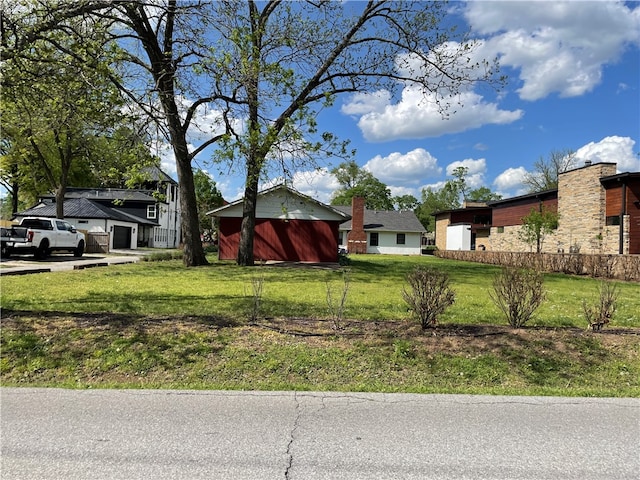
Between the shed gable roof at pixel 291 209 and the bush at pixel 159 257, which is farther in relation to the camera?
the shed gable roof at pixel 291 209

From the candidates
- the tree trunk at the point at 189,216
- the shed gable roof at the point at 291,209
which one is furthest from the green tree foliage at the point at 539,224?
the tree trunk at the point at 189,216

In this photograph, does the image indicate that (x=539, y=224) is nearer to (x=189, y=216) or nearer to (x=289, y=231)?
(x=289, y=231)

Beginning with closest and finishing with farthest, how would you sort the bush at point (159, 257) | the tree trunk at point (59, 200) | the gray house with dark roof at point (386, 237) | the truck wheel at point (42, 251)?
the truck wheel at point (42, 251) < the bush at point (159, 257) < the tree trunk at point (59, 200) < the gray house with dark roof at point (386, 237)

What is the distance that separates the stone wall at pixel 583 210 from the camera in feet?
91.8

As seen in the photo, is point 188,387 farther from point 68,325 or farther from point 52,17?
point 52,17

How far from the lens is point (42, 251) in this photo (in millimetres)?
21812

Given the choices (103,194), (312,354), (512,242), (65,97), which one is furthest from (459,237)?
(312,354)

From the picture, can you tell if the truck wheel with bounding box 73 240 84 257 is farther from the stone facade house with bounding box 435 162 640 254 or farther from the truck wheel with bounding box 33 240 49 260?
the stone facade house with bounding box 435 162 640 254

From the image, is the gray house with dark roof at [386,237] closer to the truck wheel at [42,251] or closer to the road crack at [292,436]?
the truck wheel at [42,251]

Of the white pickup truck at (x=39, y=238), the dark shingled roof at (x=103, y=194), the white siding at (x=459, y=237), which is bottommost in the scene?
the white pickup truck at (x=39, y=238)

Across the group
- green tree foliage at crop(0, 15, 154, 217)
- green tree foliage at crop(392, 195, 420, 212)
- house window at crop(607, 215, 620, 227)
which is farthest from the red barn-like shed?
green tree foliage at crop(392, 195, 420, 212)

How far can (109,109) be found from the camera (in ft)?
31.6

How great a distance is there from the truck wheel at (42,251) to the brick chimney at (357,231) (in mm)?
30299

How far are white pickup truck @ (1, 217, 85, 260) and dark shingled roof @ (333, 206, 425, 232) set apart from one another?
97.2ft
